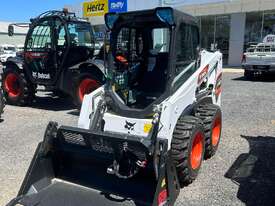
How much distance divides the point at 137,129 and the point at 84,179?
907mm

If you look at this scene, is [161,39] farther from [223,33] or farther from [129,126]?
[223,33]

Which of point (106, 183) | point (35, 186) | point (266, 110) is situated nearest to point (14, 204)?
point (35, 186)

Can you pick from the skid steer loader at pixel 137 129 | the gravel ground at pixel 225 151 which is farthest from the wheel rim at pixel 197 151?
the gravel ground at pixel 225 151

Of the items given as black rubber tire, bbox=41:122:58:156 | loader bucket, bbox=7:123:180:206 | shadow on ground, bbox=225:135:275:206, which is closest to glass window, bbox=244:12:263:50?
shadow on ground, bbox=225:135:275:206

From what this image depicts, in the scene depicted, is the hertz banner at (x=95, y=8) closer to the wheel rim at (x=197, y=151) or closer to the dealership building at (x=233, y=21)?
the dealership building at (x=233, y=21)

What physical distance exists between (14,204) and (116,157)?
1200mm

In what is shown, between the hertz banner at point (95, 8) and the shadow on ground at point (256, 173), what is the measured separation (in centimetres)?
2138

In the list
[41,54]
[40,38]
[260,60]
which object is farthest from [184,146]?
[260,60]

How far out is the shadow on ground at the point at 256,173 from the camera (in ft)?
13.5

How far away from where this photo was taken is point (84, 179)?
4.03m

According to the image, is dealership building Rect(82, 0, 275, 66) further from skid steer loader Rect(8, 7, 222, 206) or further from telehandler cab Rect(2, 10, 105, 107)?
skid steer loader Rect(8, 7, 222, 206)

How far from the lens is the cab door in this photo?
8.70 m

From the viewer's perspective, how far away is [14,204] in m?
3.59

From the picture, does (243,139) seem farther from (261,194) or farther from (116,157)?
(116,157)
